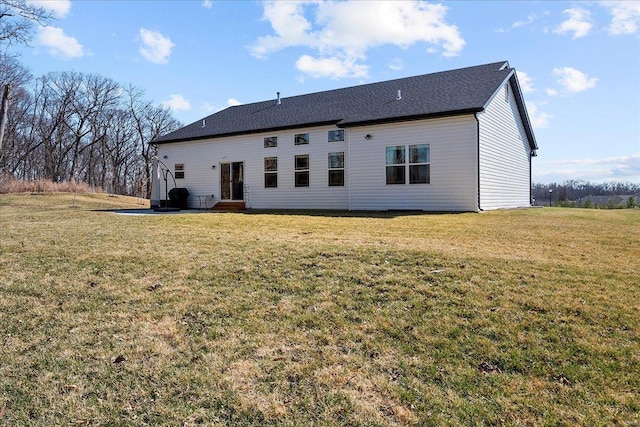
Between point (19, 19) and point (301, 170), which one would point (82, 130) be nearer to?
point (19, 19)

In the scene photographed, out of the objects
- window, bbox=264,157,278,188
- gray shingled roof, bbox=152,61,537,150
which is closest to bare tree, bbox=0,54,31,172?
gray shingled roof, bbox=152,61,537,150

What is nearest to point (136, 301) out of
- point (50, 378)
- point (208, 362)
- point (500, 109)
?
point (50, 378)

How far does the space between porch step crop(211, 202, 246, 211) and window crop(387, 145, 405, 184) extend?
266 inches

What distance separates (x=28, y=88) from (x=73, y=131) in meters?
5.31

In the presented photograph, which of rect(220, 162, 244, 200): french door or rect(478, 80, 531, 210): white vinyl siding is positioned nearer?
rect(478, 80, 531, 210): white vinyl siding

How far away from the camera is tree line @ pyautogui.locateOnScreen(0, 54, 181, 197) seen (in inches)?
1422

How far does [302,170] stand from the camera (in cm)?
1587

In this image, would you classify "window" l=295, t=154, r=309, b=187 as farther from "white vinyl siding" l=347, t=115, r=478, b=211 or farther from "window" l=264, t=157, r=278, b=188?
"white vinyl siding" l=347, t=115, r=478, b=211

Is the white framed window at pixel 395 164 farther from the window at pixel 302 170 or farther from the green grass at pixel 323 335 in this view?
the green grass at pixel 323 335

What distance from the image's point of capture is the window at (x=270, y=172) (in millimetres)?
16558

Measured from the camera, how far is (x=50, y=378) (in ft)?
9.42

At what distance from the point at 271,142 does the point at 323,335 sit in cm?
1400

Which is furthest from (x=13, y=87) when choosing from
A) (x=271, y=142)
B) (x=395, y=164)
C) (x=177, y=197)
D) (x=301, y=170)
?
(x=395, y=164)

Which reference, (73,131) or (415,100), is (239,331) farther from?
(73,131)
